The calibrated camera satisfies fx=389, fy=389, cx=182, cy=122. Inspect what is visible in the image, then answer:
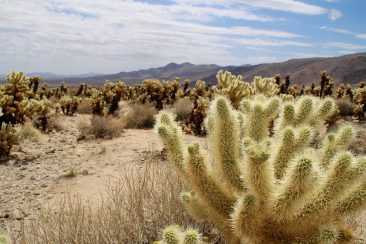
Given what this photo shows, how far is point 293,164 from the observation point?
2318 millimetres

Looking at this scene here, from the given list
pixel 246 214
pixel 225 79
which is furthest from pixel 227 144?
pixel 225 79

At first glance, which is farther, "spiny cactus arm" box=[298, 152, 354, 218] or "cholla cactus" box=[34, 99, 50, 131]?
"cholla cactus" box=[34, 99, 50, 131]

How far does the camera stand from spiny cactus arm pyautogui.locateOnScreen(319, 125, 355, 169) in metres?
3.03

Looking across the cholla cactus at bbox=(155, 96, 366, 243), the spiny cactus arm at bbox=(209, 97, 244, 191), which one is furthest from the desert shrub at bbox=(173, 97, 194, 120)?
the spiny cactus arm at bbox=(209, 97, 244, 191)

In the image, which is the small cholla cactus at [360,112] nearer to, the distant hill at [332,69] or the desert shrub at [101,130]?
the desert shrub at [101,130]

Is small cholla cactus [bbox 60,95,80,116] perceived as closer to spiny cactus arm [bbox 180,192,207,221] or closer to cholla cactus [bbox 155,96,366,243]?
cholla cactus [bbox 155,96,366,243]

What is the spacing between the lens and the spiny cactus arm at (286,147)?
9.00 ft

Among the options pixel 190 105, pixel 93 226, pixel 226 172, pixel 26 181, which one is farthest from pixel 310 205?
pixel 190 105

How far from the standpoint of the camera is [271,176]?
8.14ft

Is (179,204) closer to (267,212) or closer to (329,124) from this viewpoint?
(267,212)

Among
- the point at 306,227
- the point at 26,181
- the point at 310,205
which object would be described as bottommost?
the point at 26,181

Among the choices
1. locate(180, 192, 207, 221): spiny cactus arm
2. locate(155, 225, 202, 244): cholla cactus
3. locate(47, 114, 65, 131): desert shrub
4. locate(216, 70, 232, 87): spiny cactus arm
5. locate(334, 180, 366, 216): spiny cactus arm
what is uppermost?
locate(216, 70, 232, 87): spiny cactus arm

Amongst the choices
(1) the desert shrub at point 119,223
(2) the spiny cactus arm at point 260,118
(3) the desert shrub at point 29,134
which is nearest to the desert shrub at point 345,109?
(3) the desert shrub at point 29,134

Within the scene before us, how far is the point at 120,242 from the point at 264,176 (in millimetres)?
1786
